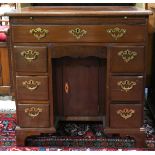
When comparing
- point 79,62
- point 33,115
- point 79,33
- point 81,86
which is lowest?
point 33,115

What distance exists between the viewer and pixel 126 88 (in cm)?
155

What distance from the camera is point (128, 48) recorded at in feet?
4.84

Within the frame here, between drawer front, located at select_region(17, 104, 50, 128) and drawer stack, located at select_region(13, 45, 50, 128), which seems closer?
drawer stack, located at select_region(13, 45, 50, 128)

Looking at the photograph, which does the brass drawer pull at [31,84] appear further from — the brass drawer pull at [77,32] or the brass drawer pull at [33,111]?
the brass drawer pull at [77,32]

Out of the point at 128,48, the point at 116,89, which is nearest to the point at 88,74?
the point at 116,89

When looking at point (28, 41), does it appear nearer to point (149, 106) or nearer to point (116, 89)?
point (116, 89)

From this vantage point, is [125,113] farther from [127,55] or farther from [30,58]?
[30,58]

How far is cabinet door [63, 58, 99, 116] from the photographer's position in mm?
1686

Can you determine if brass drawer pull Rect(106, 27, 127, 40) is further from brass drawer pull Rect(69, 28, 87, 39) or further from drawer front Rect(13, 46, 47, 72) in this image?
drawer front Rect(13, 46, 47, 72)

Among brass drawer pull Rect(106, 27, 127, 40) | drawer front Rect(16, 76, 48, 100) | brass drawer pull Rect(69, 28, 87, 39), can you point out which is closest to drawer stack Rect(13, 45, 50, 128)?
drawer front Rect(16, 76, 48, 100)

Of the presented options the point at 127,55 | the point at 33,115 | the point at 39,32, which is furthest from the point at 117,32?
the point at 33,115

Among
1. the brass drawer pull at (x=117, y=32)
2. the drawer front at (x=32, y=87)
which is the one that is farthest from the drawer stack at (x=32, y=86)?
the brass drawer pull at (x=117, y=32)

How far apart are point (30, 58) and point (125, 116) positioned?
Result: 61 cm

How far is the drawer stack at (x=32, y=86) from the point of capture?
150cm
